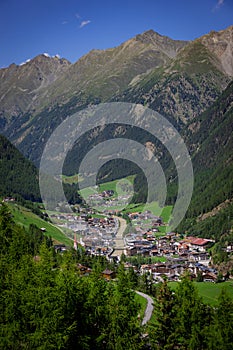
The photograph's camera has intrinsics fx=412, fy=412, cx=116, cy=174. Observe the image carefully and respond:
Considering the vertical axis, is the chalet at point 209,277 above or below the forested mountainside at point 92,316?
below

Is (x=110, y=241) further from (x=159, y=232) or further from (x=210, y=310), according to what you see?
(x=210, y=310)

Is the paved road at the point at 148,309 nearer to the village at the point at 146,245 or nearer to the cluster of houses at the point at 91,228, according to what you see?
the village at the point at 146,245

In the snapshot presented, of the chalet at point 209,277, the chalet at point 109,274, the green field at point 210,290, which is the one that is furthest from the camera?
the chalet at point 209,277

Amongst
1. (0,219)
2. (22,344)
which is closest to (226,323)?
(22,344)

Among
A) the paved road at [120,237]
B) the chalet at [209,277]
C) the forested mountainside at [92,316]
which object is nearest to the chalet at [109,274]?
the chalet at [209,277]

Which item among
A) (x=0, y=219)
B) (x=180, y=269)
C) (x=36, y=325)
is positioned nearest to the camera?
(x=36, y=325)

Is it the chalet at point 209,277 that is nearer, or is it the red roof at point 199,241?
the chalet at point 209,277

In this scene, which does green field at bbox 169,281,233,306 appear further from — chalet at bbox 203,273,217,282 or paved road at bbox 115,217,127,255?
paved road at bbox 115,217,127,255

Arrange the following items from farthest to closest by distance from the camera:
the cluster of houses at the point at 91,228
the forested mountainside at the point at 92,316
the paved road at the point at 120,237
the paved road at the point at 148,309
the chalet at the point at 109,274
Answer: the cluster of houses at the point at 91,228 < the paved road at the point at 120,237 < the chalet at the point at 109,274 < the paved road at the point at 148,309 < the forested mountainside at the point at 92,316
